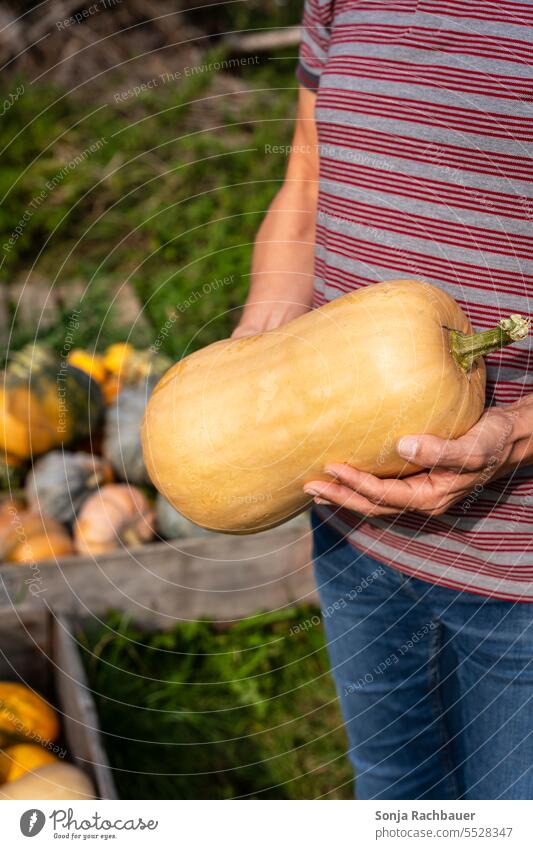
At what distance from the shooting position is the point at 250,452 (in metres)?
1.27

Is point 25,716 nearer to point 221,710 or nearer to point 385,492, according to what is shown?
point 221,710

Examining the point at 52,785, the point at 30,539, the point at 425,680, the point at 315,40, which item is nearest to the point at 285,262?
the point at 315,40

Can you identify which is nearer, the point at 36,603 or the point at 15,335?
the point at 36,603

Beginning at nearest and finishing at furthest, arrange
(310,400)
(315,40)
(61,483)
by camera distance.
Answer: (310,400)
(315,40)
(61,483)

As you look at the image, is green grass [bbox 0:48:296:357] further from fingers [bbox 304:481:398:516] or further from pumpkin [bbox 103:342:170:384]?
fingers [bbox 304:481:398:516]

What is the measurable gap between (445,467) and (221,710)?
1347 mm

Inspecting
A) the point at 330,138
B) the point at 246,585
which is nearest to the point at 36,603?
the point at 246,585

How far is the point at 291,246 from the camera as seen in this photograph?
1611 millimetres

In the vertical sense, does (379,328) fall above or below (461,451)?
above

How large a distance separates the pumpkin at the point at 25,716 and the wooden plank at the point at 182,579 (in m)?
0.39

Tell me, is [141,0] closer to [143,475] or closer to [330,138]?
[143,475]

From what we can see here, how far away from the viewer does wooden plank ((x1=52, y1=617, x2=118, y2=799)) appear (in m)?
1.79

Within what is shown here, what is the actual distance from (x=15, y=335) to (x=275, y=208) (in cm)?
191

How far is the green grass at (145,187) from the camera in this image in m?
4.18
